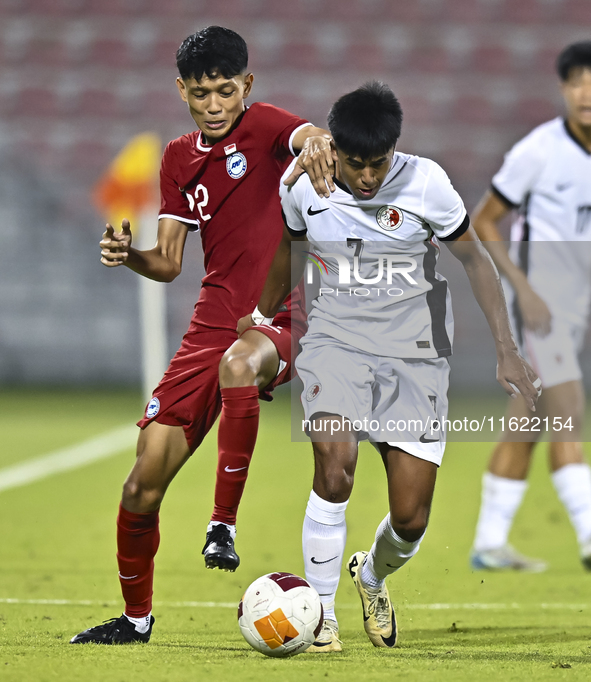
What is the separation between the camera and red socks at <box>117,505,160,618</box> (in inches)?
152

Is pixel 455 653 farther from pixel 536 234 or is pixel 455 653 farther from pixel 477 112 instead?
pixel 477 112

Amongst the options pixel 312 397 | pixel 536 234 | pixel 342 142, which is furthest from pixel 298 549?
pixel 342 142

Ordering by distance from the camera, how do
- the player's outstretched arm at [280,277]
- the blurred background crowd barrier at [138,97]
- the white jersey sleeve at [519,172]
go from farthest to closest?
the blurred background crowd barrier at [138,97]
the white jersey sleeve at [519,172]
the player's outstretched arm at [280,277]

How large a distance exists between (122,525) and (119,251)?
0.94 metres

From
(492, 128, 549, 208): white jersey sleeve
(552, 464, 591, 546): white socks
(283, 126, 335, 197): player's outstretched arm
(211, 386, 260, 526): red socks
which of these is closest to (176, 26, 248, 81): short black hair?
(283, 126, 335, 197): player's outstretched arm

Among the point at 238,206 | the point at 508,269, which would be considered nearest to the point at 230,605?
the point at 238,206

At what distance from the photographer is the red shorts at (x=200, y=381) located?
3.84 meters

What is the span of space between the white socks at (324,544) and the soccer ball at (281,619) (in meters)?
0.18

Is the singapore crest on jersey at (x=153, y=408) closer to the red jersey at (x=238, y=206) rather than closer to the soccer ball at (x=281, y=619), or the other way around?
the red jersey at (x=238, y=206)

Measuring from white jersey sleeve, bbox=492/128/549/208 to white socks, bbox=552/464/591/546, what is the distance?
1314 mm

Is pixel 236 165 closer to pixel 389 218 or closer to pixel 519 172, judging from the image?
pixel 389 218

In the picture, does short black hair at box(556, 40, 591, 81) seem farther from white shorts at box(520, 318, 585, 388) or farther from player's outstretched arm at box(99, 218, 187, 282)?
player's outstretched arm at box(99, 218, 187, 282)

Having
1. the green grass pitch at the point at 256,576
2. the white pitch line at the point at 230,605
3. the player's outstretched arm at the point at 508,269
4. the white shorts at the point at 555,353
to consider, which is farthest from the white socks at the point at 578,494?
the player's outstretched arm at the point at 508,269

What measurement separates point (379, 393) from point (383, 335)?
194mm
